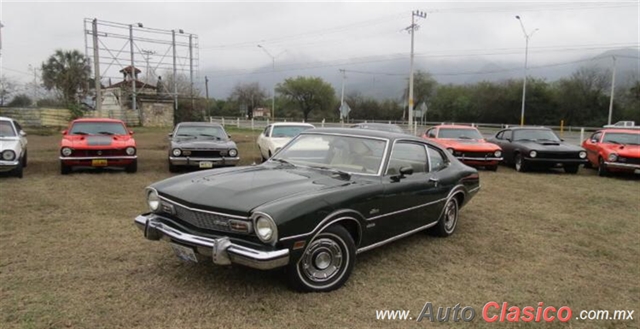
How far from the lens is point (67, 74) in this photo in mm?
45125

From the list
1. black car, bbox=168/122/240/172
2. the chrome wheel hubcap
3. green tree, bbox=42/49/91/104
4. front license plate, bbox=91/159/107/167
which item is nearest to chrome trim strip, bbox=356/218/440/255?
the chrome wheel hubcap

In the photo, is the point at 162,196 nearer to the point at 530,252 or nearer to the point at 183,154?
the point at 530,252

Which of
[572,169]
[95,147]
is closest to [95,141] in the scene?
Result: [95,147]

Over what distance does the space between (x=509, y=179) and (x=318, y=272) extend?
943 cm

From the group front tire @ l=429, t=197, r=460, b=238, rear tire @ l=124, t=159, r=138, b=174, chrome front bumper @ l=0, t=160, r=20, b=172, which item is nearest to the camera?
front tire @ l=429, t=197, r=460, b=238

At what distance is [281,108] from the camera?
262 ft

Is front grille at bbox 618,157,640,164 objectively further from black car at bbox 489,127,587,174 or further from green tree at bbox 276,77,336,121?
green tree at bbox 276,77,336,121

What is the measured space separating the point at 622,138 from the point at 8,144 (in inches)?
636

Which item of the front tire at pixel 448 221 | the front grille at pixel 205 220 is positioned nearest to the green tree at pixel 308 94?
the front tire at pixel 448 221

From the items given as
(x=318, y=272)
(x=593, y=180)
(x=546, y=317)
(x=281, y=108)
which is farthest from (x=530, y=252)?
(x=281, y=108)

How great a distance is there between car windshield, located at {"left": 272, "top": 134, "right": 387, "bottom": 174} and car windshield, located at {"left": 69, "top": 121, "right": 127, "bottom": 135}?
778cm

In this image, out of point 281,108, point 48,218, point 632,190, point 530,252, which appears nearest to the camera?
point 530,252

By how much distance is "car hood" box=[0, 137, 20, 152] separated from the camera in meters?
9.55

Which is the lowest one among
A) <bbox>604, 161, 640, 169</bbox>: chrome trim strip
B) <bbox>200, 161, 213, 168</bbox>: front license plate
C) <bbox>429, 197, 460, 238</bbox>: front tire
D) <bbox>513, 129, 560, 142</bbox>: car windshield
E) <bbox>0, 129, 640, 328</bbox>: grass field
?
<bbox>0, 129, 640, 328</bbox>: grass field
